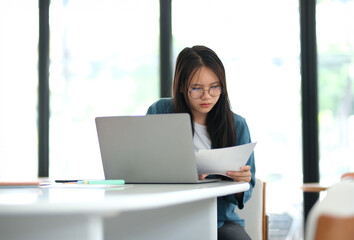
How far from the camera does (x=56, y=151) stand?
4.61 metres

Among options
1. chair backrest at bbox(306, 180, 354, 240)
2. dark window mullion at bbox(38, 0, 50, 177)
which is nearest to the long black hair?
chair backrest at bbox(306, 180, 354, 240)

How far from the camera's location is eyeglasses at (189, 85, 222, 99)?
2113 millimetres

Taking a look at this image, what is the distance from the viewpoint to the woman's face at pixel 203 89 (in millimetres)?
2096

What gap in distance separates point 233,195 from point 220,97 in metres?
0.42

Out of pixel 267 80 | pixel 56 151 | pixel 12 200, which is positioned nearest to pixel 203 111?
pixel 12 200

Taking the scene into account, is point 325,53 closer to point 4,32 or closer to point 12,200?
point 4,32

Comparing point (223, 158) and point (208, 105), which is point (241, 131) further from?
point (223, 158)

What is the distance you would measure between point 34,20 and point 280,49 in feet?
7.07

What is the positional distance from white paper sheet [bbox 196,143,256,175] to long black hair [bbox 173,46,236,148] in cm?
34

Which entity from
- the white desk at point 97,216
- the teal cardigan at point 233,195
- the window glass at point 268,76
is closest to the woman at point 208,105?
the teal cardigan at point 233,195

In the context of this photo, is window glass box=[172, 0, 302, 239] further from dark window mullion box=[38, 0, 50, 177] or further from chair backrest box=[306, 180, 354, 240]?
chair backrest box=[306, 180, 354, 240]

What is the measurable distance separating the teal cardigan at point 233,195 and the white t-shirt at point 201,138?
12 centimetres

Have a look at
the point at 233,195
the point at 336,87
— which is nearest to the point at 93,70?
the point at 336,87

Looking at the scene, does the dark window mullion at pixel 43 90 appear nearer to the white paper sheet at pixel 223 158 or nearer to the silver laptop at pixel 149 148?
the silver laptop at pixel 149 148
